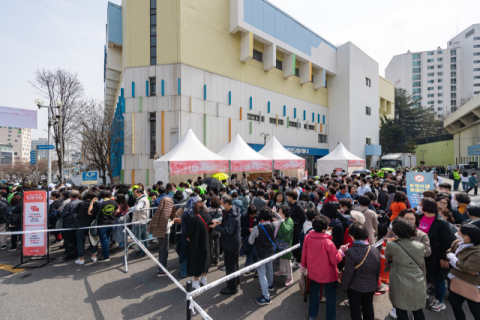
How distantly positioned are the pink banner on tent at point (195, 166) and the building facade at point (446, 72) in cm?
8537

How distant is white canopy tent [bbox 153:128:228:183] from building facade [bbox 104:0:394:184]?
5766mm

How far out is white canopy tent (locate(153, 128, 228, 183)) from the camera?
34.3 ft

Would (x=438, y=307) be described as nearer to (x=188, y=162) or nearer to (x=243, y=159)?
(x=188, y=162)

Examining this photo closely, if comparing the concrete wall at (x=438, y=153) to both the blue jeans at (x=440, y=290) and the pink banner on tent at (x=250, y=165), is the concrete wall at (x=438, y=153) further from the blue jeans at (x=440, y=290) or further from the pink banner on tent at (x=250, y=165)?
the blue jeans at (x=440, y=290)

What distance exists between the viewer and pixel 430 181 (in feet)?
22.7

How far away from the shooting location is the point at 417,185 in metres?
7.19

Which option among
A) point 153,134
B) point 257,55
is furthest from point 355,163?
point 153,134

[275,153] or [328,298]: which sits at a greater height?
[275,153]

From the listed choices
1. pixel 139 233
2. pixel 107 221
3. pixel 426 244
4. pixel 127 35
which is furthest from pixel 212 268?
pixel 127 35

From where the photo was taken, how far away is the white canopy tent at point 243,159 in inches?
488

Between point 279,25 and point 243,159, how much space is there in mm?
17733

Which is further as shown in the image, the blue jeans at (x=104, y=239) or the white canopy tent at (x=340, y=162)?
the white canopy tent at (x=340, y=162)

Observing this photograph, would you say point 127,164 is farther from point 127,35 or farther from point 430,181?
point 430,181

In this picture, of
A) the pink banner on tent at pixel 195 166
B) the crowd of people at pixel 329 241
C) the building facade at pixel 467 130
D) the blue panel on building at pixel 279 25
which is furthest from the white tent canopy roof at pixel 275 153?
the building facade at pixel 467 130
